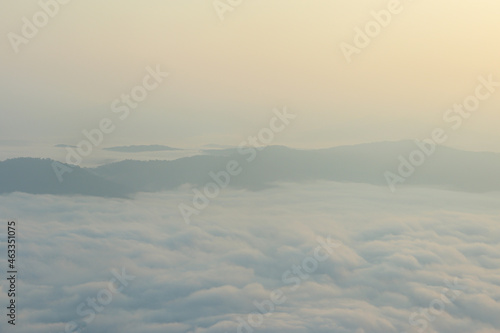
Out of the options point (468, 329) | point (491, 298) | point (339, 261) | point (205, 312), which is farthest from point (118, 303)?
point (491, 298)

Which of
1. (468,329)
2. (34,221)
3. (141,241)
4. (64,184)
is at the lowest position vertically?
(468,329)

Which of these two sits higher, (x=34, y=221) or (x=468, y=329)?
(x=34, y=221)

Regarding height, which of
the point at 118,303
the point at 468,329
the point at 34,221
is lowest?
the point at 468,329

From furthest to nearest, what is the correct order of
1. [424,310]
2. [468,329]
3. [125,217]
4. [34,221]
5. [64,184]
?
[64,184], [125,217], [34,221], [424,310], [468,329]

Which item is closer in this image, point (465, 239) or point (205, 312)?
point (205, 312)

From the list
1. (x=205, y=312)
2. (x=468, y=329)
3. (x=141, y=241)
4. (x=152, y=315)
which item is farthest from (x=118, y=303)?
(x=468, y=329)

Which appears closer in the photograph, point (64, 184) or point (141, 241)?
point (141, 241)

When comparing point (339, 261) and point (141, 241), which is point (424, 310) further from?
point (141, 241)

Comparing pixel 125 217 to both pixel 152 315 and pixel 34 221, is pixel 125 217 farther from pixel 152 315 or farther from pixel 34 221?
pixel 152 315

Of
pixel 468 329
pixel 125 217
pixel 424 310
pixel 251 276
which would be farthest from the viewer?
pixel 125 217

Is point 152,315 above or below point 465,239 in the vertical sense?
below
